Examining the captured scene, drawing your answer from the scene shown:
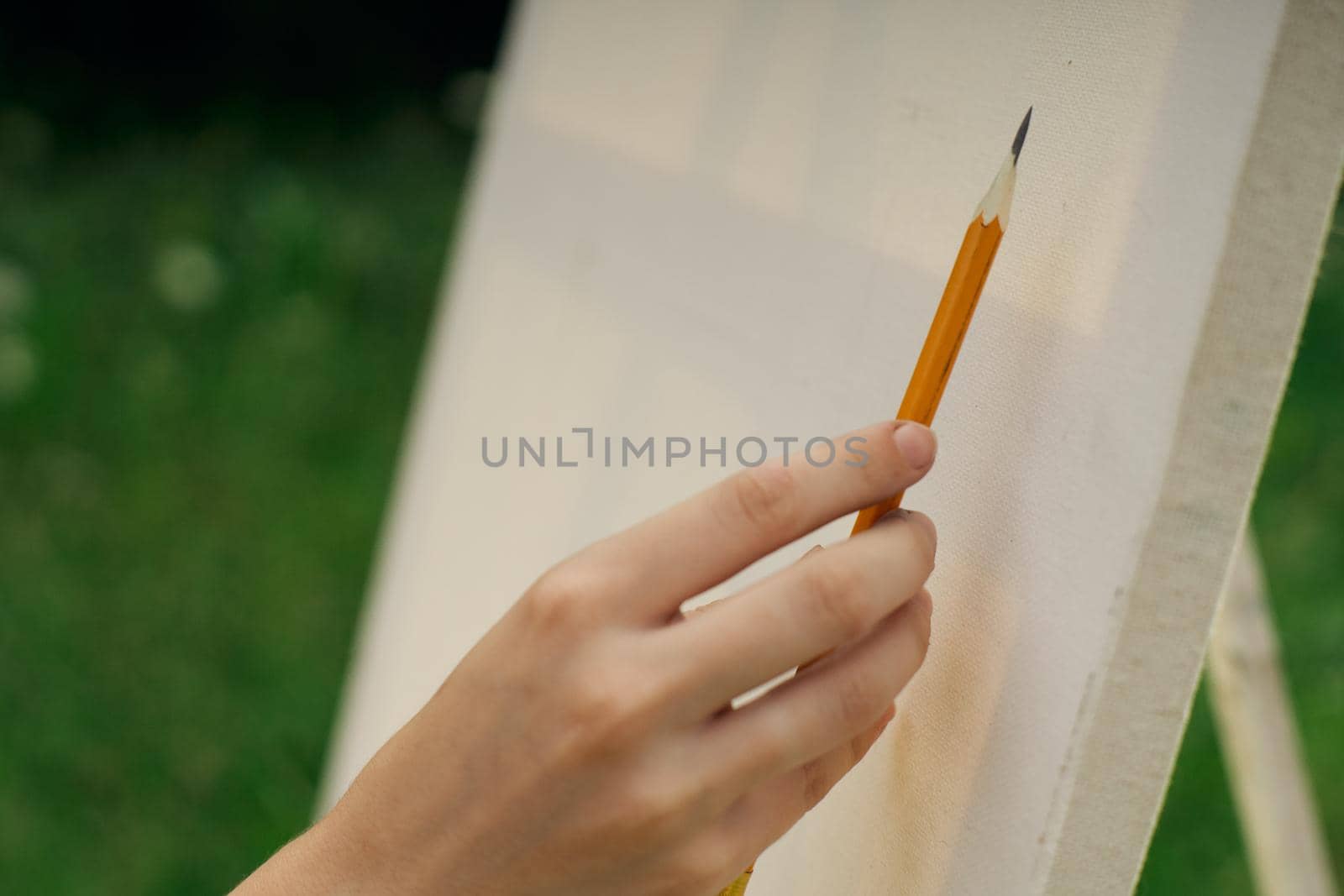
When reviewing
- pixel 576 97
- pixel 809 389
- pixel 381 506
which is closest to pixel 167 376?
pixel 381 506

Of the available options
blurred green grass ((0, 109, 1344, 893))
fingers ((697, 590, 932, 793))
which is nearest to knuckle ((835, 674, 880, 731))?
fingers ((697, 590, 932, 793))

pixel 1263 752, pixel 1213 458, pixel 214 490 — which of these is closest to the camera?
pixel 1213 458

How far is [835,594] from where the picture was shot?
0.86 feet

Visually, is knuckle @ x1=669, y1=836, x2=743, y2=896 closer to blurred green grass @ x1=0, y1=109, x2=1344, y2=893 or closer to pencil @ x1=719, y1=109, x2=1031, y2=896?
pencil @ x1=719, y1=109, x2=1031, y2=896

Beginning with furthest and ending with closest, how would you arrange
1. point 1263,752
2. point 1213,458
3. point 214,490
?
point 214,490 → point 1263,752 → point 1213,458

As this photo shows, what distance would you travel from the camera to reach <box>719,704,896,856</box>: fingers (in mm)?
280

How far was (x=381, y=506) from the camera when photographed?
1.45m

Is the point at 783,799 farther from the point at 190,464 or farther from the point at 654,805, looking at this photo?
the point at 190,464

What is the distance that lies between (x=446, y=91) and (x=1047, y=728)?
191 cm

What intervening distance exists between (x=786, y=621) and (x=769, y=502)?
3 cm

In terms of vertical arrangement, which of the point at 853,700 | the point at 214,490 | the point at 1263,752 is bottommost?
the point at 214,490

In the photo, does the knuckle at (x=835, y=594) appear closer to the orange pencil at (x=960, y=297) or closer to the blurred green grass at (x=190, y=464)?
the orange pencil at (x=960, y=297)

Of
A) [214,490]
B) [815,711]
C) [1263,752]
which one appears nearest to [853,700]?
[815,711]

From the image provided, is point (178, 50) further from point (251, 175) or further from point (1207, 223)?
point (1207, 223)
